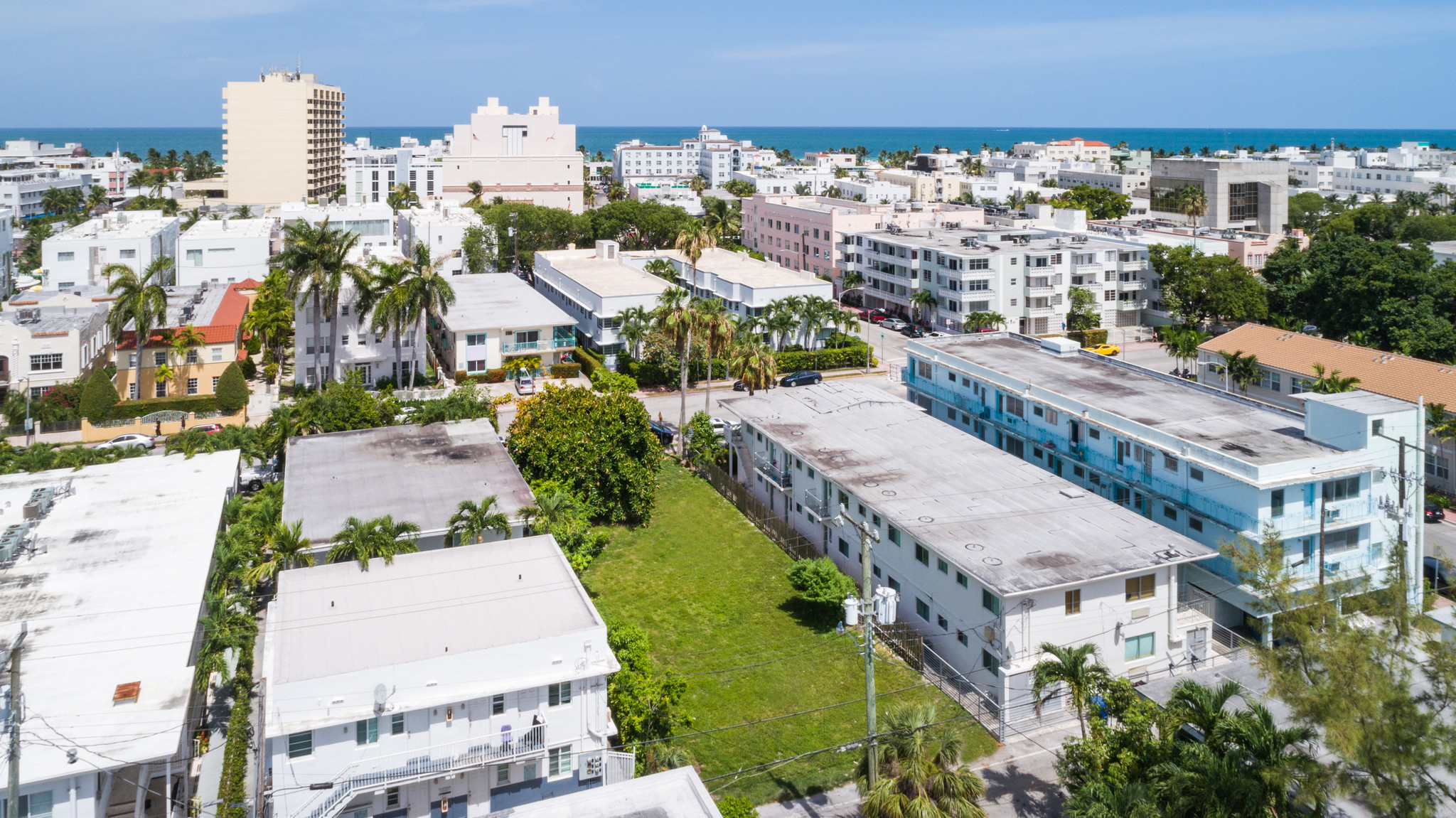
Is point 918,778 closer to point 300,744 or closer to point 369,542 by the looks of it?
point 300,744

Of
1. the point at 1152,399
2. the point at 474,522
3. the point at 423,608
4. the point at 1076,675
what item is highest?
the point at 1152,399

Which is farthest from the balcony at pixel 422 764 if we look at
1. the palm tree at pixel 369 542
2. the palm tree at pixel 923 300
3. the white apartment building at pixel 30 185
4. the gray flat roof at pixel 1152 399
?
the white apartment building at pixel 30 185

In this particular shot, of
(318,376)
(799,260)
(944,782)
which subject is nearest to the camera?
(944,782)

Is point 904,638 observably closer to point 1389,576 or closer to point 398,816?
point 1389,576

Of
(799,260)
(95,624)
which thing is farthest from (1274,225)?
(95,624)

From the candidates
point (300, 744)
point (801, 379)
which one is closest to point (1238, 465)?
point (300, 744)

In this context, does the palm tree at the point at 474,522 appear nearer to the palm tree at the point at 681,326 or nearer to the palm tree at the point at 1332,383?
the palm tree at the point at 681,326
